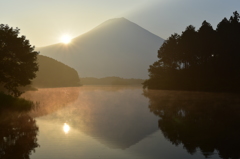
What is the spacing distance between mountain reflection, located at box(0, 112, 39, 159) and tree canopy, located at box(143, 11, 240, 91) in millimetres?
62515

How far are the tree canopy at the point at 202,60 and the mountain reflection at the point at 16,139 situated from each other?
62.5 metres

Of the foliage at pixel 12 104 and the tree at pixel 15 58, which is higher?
the tree at pixel 15 58

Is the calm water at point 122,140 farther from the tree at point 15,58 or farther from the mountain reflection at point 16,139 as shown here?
the tree at point 15,58

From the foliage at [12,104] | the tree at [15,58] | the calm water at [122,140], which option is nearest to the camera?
the calm water at [122,140]

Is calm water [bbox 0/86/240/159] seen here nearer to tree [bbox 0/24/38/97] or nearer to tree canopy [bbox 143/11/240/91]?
tree [bbox 0/24/38/97]

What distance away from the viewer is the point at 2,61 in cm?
4231

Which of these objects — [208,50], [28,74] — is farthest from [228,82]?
[28,74]

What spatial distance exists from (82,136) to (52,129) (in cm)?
368

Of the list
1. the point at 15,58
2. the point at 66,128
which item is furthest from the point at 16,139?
the point at 15,58

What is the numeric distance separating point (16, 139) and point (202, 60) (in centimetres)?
7388

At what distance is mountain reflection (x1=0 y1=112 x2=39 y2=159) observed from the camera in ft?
43.4

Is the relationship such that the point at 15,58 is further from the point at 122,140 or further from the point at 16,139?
the point at 122,140

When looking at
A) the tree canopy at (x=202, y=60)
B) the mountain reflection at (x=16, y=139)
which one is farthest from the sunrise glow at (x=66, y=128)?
the tree canopy at (x=202, y=60)

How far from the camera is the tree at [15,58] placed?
144 ft
